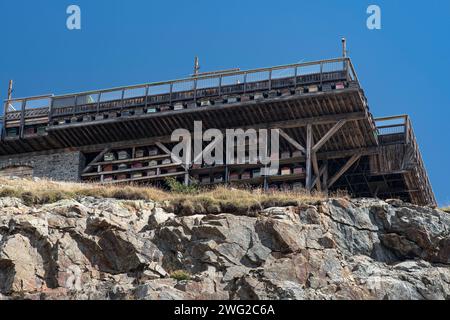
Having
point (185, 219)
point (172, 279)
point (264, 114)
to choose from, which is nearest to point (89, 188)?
point (185, 219)

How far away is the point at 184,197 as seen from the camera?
125ft

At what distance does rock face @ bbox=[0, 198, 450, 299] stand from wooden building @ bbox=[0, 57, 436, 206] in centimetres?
1101

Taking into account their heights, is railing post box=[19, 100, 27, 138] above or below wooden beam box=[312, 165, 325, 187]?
above

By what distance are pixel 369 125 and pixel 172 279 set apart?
56.9 feet

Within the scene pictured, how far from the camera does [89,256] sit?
113ft

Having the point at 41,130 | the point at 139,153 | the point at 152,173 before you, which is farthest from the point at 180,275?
the point at 41,130

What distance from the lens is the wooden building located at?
4791cm

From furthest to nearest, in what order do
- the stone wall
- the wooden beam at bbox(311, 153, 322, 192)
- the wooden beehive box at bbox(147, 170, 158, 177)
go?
the stone wall → the wooden beehive box at bbox(147, 170, 158, 177) → the wooden beam at bbox(311, 153, 322, 192)

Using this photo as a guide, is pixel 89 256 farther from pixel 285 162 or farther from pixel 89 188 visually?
pixel 285 162

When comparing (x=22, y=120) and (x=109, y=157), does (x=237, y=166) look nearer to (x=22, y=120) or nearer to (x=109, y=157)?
(x=109, y=157)

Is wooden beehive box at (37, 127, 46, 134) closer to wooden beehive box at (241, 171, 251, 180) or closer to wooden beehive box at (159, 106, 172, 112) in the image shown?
wooden beehive box at (159, 106, 172, 112)

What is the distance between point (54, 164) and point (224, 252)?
1979cm

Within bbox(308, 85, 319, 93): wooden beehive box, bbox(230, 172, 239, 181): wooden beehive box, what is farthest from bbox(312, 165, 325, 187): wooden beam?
bbox(308, 85, 319, 93): wooden beehive box

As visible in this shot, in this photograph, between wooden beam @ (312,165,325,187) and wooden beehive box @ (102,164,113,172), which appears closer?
wooden beam @ (312,165,325,187)
